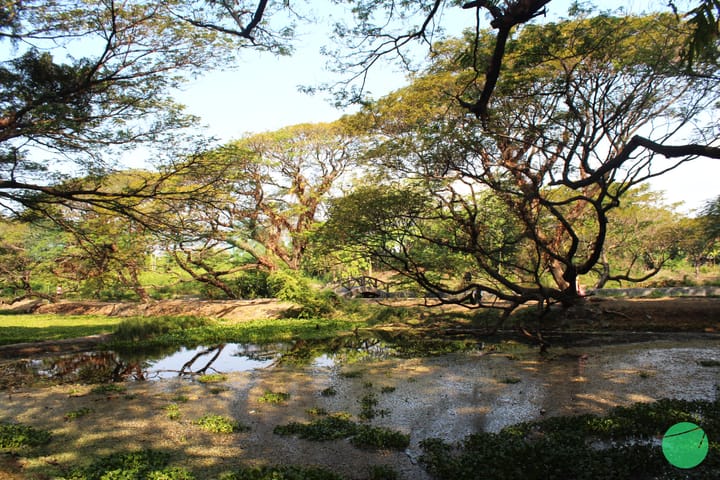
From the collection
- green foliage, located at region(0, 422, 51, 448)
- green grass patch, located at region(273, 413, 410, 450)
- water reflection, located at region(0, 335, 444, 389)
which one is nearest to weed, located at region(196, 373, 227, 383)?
water reflection, located at region(0, 335, 444, 389)

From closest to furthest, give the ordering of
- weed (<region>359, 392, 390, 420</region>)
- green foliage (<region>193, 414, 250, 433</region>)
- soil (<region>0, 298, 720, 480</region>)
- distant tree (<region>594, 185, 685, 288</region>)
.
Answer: soil (<region>0, 298, 720, 480</region>), green foliage (<region>193, 414, 250, 433</region>), weed (<region>359, 392, 390, 420</region>), distant tree (<region>594, 185, 685, 288</region>)

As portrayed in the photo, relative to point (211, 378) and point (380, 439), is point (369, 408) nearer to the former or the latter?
point (380, 439)

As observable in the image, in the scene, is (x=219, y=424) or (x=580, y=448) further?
(x=219, y=424)

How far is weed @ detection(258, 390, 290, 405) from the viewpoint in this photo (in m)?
6.43

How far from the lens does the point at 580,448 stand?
12.7ft

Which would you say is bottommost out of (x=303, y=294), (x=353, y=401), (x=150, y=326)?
(x=353, y=401)

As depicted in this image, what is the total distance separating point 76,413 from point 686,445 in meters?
6.33

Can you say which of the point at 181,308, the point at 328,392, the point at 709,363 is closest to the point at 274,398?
the point at 328,392

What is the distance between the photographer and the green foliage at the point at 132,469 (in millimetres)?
3742

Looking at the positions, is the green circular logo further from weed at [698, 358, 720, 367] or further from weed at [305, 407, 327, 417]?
weed at [698, 358, 720, 367]

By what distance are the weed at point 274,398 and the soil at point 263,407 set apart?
0.12m

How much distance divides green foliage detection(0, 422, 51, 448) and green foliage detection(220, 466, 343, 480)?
2346mm

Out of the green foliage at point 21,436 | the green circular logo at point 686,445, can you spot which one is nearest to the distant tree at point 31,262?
the green foliage at point 21,436

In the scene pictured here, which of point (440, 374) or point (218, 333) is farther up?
point (218, 333)
